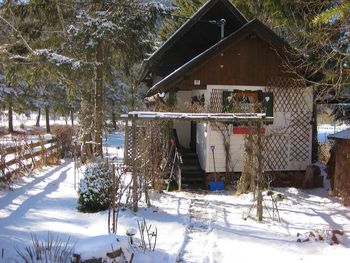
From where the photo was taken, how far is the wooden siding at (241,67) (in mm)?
11672

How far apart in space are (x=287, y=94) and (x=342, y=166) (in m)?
3.58

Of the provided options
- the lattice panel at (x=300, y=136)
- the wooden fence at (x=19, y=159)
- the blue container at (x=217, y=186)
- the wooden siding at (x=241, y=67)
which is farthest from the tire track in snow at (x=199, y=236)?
the wooden fence at (x=19, y=159)

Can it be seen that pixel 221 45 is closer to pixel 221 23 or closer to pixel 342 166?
pixel 221 23

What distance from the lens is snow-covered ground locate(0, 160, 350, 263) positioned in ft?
19.9

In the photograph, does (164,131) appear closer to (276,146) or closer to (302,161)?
(276,146)

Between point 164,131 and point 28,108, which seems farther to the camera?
point 28,108

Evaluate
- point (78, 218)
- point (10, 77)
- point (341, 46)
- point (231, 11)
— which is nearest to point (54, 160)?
point (10, 77)

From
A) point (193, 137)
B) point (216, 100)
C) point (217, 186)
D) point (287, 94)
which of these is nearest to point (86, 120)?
point (193, 137)

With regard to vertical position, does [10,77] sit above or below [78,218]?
above

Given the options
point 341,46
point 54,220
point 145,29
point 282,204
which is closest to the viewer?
point 54,220

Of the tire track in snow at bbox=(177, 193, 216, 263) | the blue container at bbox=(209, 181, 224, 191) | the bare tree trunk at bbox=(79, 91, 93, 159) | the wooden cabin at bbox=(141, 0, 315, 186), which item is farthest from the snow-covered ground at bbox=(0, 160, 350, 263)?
the bare tree trunk at bbox=(79, 91, 93, 159)

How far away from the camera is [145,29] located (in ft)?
46.7

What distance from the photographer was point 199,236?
6945 mm

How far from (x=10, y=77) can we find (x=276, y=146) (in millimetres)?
12088
